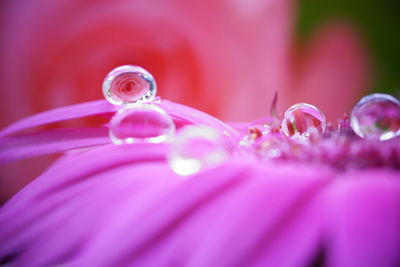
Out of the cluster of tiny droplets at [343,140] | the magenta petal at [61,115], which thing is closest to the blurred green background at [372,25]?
the cluster of tiny droplets at [343,140]

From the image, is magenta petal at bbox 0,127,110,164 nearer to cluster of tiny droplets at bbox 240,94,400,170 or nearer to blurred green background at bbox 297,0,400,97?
cluster of tiny droplets at bbox 240,94,400,170

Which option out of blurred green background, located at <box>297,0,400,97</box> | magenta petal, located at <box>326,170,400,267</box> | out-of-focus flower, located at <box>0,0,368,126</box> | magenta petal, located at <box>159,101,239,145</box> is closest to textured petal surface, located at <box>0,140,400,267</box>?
magenta petal, located at <box>326,170,400,267</box>

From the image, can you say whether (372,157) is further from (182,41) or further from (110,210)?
(182,41)

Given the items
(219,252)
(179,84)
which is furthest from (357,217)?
(179,84)

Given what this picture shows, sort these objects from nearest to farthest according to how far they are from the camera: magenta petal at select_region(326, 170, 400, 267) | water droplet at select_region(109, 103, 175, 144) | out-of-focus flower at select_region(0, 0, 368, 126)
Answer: magenta petal at select_region(326, 170, 400, 267), water droplet at select_region(109, 103, 175, 144), out-of-focus flower at select_region(0, 0, 368, 126)

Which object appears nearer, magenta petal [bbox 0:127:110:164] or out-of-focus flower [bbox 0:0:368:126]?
magenta petal [bbox 0:127:110:164]

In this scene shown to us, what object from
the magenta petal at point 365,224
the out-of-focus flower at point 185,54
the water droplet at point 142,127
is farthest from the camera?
the out-of-focus flower at point 185,54

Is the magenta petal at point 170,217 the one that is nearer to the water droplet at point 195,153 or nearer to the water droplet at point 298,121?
the water droplet at point 195,153
